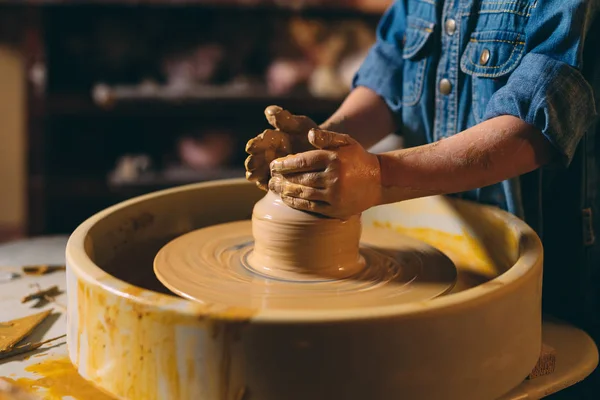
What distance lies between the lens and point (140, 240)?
4.51 feet

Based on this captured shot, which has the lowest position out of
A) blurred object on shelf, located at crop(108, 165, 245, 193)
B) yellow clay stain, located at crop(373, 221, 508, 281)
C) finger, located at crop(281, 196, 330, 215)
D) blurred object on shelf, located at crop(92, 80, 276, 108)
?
blurred object on shelf, located at crop(108, 165, 245, 193)

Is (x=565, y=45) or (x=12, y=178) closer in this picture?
(x=565, y=45)

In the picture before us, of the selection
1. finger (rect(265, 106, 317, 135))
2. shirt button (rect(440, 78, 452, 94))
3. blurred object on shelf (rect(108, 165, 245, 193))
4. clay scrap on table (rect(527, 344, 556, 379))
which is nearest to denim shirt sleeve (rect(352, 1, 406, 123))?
shirt button (rect(440, 78, 452, 94))

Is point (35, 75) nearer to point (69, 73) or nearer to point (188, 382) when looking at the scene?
point (69, 73)

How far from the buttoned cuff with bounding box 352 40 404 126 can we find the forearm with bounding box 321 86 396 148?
15 millimetres

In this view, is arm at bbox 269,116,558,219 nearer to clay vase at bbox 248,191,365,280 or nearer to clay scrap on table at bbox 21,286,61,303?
clay vase at bbox 248,191,365,280

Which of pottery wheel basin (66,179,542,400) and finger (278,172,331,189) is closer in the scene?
pottery wheel basin (66,179,542,400)

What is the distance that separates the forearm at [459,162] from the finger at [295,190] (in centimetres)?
11

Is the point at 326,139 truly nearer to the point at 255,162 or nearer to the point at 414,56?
the point at 255,162

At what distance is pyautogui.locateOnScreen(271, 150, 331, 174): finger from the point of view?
38.7 inches

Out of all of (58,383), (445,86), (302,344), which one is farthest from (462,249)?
(58,383)

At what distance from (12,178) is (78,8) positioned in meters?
0.91

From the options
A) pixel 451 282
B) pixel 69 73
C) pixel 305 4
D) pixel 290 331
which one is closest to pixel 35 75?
pixel 69 73

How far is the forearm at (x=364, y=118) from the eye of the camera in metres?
1.47
